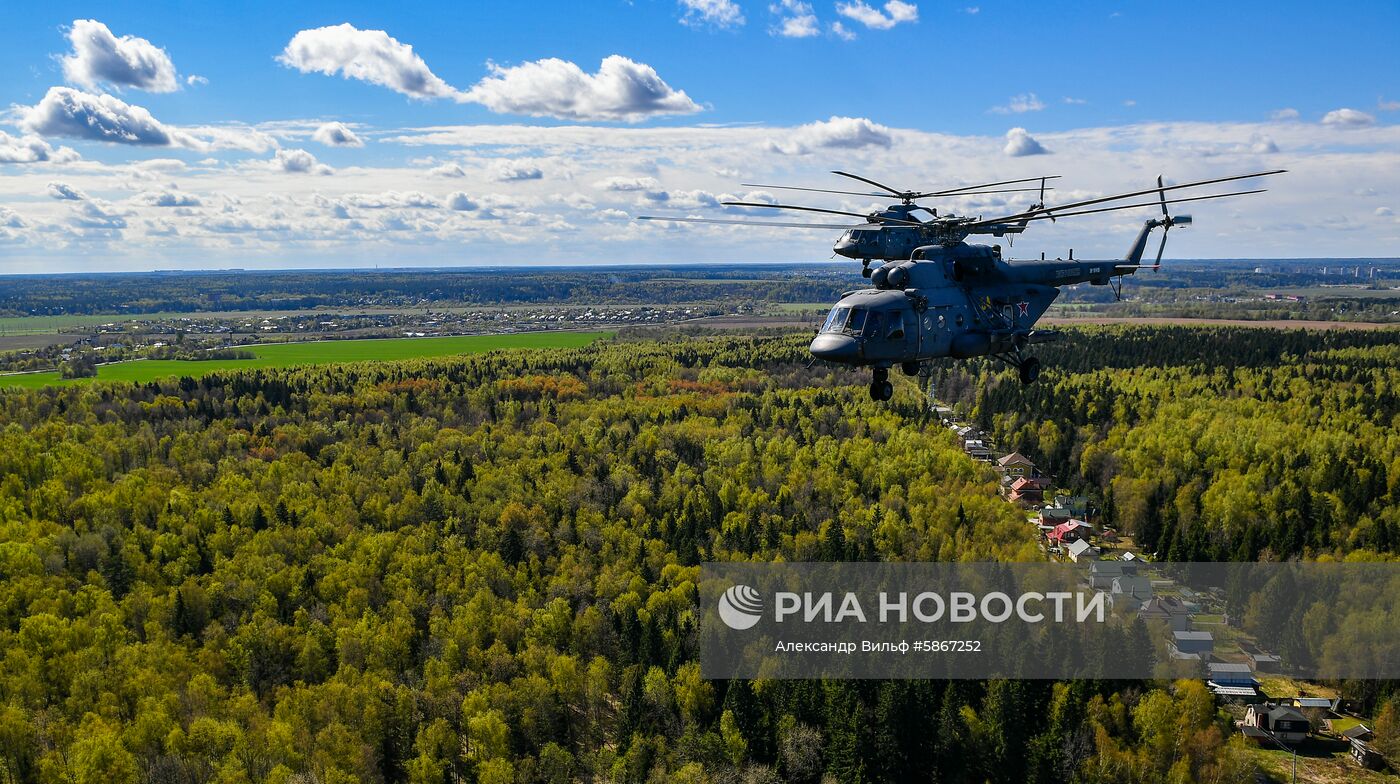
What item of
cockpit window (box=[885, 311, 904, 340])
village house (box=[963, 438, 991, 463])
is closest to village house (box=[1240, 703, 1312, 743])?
cockpit window (box=[885, 311, 904, 340])

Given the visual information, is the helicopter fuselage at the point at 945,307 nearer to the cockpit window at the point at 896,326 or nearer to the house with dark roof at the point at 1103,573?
the cockpit window at the point at 896,326

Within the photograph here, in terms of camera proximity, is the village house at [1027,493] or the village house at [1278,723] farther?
the village house at [1027,493]

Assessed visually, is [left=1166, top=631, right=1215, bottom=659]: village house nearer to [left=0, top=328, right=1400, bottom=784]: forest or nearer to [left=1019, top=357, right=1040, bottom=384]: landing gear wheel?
[left=0, top=328, right=1400, bottom=784]: forest

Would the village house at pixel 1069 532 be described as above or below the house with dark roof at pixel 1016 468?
below

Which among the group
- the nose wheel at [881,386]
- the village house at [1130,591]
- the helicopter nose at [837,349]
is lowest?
the village house at [1130,591]

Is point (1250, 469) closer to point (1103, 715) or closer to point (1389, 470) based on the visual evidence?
point (1389, 470)

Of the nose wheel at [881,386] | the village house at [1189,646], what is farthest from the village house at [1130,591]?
the nose wheel at [881,386]
